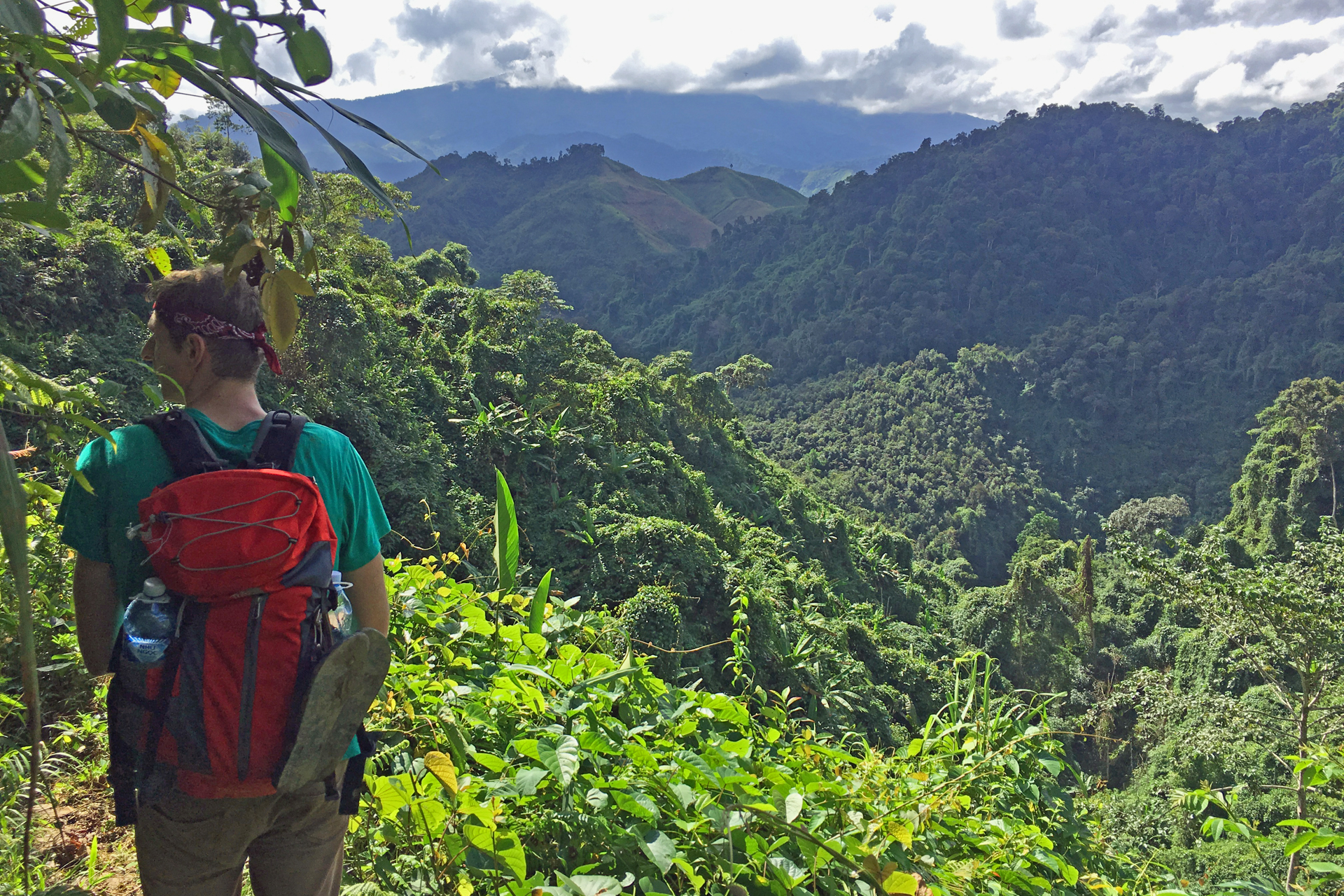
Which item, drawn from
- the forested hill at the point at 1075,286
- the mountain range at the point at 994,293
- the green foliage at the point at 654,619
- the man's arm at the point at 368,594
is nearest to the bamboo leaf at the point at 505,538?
the man's arm at the point at 368,594

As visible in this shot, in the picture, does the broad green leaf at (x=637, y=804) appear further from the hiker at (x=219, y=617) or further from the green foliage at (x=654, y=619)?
the green foliage at (x=654, y=619)

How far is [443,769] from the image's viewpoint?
3.80 feet

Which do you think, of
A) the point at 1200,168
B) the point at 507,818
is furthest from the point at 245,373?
the point at 1200,168

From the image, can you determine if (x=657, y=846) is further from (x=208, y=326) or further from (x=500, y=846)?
(x=208, y=326)

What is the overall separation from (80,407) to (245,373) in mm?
521

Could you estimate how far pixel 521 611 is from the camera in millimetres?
2279

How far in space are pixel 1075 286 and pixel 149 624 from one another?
72364 millimetres

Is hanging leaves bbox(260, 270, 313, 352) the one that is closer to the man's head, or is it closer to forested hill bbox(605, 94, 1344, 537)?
the man's head

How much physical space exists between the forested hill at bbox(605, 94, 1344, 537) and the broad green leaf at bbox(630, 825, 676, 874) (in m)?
36.3

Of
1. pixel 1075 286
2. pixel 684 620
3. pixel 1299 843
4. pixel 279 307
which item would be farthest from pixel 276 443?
pixel 1075 286

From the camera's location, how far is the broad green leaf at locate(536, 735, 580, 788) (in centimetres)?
122

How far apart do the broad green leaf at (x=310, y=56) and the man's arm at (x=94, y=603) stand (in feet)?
2.68

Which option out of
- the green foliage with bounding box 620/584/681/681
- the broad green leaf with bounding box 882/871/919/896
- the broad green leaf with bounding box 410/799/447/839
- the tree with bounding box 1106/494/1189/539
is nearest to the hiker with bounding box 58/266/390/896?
the broad green leaf with bounding box 410/799/447/839

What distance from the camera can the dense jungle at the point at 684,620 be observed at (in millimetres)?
1258
